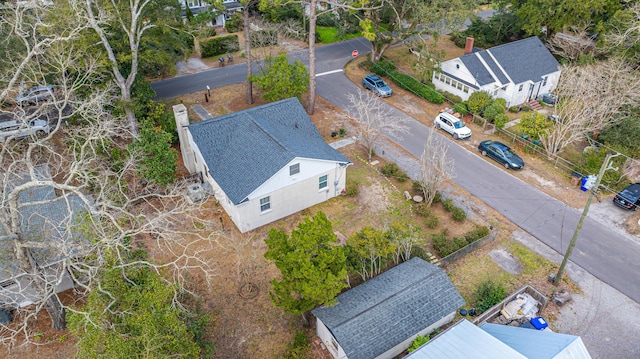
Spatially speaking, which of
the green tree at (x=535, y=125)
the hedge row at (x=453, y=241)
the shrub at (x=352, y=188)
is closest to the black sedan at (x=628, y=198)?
the green tree at (x=535, y=125)

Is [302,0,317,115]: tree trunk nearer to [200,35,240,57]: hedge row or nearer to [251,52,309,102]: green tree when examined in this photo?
[251,52,309,102]: green tree

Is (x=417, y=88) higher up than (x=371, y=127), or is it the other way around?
(x=371, y=127)

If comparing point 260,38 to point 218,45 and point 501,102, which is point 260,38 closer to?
point 218,45

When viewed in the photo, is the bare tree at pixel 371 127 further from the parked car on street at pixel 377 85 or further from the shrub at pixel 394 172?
the parked car on street at pixel 377 85

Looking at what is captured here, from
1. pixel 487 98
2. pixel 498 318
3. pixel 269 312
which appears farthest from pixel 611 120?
pixel 269 312

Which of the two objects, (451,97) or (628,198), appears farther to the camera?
(451,97)

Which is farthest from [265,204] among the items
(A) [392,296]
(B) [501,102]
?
(B) [501,102]
